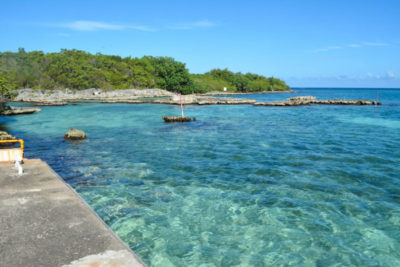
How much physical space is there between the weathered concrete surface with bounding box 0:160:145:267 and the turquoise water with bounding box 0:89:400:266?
1.70m

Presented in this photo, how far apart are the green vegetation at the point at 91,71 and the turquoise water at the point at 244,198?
111 m

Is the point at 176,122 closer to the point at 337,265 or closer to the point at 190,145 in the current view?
the point at 190,145

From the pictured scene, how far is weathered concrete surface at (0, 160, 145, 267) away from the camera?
595 centimetres

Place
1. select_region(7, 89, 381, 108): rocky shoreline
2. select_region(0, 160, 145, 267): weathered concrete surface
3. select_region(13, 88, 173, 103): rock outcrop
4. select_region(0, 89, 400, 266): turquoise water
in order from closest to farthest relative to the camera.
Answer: select_region(0, 160, 145, 267): weathered concrete surface < select_region(0, 89, 400, 266): turquoise water < select_region(7, 89, 381, 108): rocky shoreline < select_region(13, 88, 173, 103): rock outcrop

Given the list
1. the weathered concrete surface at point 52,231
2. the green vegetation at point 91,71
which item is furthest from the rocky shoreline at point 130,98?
the weathered concrete surface at point 52,231

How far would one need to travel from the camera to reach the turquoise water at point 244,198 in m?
8.44

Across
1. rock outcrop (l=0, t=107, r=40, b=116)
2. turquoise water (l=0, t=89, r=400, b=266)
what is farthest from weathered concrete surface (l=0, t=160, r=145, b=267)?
rock outcrop (l=0, t=107, r=40, b=116)

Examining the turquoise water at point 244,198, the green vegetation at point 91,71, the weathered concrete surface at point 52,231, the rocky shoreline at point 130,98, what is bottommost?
the turquoise water at point 244,198

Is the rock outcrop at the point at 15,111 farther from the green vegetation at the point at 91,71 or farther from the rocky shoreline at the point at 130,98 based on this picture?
the green vegetation at the point at 91,71

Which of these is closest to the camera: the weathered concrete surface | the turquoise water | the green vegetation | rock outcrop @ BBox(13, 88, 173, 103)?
the weathered concrete surface

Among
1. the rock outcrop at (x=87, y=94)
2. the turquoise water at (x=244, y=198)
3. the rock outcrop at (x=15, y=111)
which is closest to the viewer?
the turquoise water at (x=244, y=198)

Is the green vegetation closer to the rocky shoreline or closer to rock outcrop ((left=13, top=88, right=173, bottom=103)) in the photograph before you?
rock outcrop ((left=13, top=88, right=173, bottom=103))

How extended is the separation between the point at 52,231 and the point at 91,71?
443 feet

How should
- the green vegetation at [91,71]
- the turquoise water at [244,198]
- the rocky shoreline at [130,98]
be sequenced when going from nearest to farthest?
the turquoise water at [244,198] < the rocky shoreline at [130,98] < the green vegetation at [91,71]
